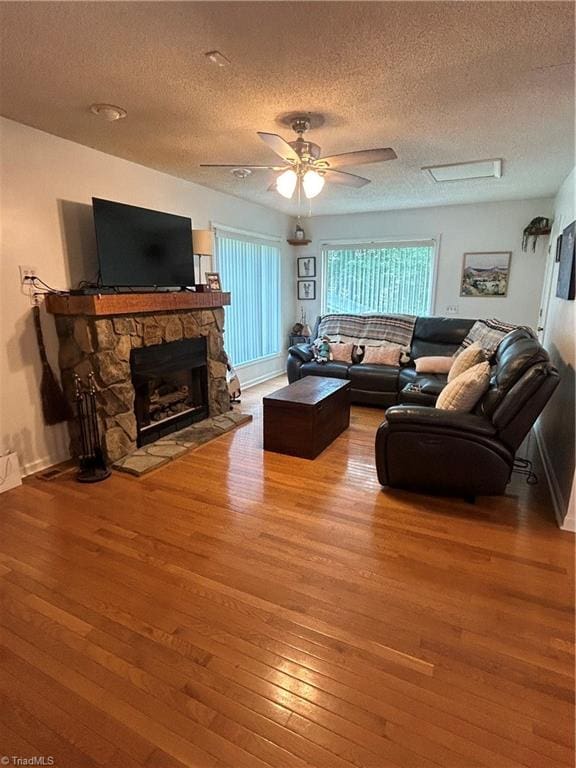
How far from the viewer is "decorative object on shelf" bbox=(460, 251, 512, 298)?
17.6 ft

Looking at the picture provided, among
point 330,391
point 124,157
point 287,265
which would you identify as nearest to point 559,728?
point 330,391

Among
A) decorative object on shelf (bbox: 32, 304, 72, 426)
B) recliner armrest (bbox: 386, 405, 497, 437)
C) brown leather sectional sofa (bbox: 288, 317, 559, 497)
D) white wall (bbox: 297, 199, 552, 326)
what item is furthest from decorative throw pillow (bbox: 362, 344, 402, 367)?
decorative object on shelf (bbox: 32, 304, 72, 426)

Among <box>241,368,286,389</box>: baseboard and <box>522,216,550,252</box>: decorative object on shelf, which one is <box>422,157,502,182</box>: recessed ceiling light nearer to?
<box>522,216,550,252</box>: decorative object on shelf

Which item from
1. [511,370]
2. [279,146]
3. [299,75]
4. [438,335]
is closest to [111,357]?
[279,146]

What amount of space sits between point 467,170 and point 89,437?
13.3ft

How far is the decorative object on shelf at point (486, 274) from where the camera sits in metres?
5.37

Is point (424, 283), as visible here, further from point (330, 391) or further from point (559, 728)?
point (559, 728)

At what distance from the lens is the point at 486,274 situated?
18.0 feet

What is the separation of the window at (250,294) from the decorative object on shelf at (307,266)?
55 centimetres

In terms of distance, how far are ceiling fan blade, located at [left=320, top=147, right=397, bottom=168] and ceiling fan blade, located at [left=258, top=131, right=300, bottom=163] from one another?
19 cm

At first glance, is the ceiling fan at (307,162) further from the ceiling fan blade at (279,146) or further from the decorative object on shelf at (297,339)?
the decorative object on shelf at (297,339)

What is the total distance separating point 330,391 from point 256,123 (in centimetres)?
212

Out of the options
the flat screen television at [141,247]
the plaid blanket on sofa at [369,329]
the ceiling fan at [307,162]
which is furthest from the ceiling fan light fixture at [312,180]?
the plaid blanket on sofa at [369,329]

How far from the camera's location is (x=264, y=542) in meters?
2.28
